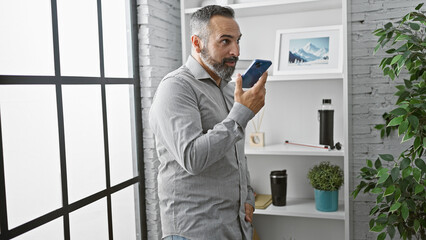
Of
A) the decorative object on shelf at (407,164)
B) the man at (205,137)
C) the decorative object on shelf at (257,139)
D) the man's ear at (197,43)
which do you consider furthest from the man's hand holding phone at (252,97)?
the decorative object on shelf at (257,139)

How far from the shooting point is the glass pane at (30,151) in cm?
155

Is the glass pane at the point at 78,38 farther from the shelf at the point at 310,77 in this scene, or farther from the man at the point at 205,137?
the shelf at the point at 310,77

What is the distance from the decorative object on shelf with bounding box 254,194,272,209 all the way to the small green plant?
31 cm

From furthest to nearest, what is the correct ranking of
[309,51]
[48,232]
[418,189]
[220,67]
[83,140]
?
[309,51]
[83,140]
[418,189]
[48,232]
[220,67]

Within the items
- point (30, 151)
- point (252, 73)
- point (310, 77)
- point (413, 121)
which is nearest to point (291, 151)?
point (310, 77)

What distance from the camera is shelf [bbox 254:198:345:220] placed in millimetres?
2404

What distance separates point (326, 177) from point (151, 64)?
1192mm

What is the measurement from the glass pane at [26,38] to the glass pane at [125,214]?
826mm

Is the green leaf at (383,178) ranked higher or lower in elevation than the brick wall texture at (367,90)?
lower

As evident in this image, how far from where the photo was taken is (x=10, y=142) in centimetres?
155

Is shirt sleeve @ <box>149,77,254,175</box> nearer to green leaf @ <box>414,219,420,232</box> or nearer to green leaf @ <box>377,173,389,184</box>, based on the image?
green leaf @ <box>377,173,389,184</box>

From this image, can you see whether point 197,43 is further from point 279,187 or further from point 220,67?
point 279,187

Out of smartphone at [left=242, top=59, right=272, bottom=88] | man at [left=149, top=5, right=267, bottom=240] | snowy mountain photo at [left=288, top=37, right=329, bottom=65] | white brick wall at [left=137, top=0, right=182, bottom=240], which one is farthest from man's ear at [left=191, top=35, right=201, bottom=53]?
snowy mountain photo at [left=288, top=37, right=329, bottom=65]

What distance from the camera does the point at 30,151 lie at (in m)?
1.64
